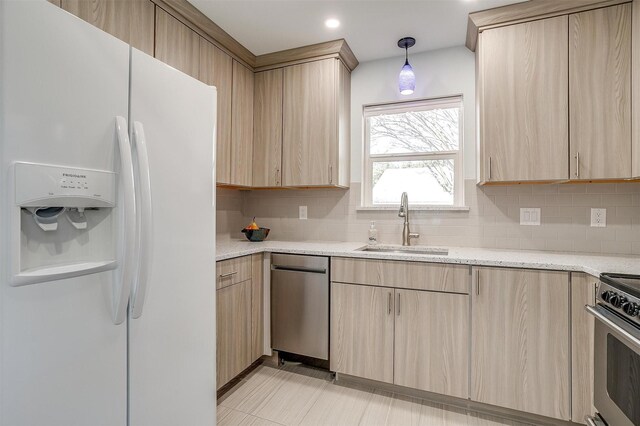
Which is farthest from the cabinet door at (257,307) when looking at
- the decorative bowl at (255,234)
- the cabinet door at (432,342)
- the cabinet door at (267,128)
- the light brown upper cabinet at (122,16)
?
the light brown upper cabinet at (122,16)

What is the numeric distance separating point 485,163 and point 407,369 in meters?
1.42

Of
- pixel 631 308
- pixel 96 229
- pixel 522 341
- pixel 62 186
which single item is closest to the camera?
pixel 62 186

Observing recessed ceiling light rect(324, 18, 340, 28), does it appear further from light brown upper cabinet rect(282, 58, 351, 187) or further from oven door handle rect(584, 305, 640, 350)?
oven door handle rect(584, 305, 640, 350)

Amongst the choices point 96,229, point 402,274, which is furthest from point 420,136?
point 96,229

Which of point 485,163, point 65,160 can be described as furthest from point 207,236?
point 485,163

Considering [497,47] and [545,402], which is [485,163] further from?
[545,402]

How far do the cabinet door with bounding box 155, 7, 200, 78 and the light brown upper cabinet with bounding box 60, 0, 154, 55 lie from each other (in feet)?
0.21

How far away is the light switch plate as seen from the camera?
93.0 inches

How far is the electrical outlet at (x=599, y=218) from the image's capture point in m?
2.22

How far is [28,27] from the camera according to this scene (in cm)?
90

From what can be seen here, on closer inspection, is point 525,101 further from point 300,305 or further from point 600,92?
point 300,305

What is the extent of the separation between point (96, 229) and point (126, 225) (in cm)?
10

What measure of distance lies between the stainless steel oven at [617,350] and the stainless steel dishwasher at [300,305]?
1432mm

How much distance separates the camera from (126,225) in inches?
43.2
